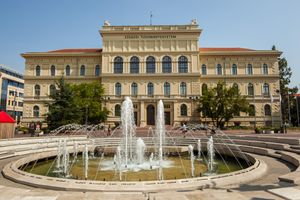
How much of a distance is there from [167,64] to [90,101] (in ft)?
57.5

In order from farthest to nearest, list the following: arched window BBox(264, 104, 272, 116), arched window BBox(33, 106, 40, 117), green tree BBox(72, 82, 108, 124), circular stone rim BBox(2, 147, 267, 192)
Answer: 1. arched window BBox(33, 106, 40, 117)
2. arched window BBox(264, 104, 272, 116)
3. green tree BBox(72, 82, 108, 124)
4. circular stone rim BBox(2, 147, 267, 192)

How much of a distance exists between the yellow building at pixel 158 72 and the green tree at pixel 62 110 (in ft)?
51.4

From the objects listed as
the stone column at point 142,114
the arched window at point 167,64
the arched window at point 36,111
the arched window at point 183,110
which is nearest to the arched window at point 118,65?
the stone column at point 142,114

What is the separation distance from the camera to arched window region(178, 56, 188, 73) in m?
45.3

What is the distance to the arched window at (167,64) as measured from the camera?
4547cm

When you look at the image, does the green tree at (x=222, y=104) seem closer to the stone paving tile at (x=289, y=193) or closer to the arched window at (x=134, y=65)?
the arched window at (x=134, y=65)

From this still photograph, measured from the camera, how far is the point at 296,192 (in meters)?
5.80

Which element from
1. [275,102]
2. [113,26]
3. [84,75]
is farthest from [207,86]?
[84,75]

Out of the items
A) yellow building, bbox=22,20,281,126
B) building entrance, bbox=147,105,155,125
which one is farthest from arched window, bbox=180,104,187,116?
building entrance, bbox=147,105,155,125

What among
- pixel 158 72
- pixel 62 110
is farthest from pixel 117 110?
pixel 62 110

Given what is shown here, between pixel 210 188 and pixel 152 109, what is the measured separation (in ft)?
124

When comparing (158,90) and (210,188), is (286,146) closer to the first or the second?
(210,188)

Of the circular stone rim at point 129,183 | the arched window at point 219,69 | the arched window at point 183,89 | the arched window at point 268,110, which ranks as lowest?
the circular stone rim at point 129,183

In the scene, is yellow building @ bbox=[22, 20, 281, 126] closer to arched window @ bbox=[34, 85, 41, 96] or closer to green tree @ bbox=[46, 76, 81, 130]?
arched window @ bbox=[34, 85, 41, 96]
